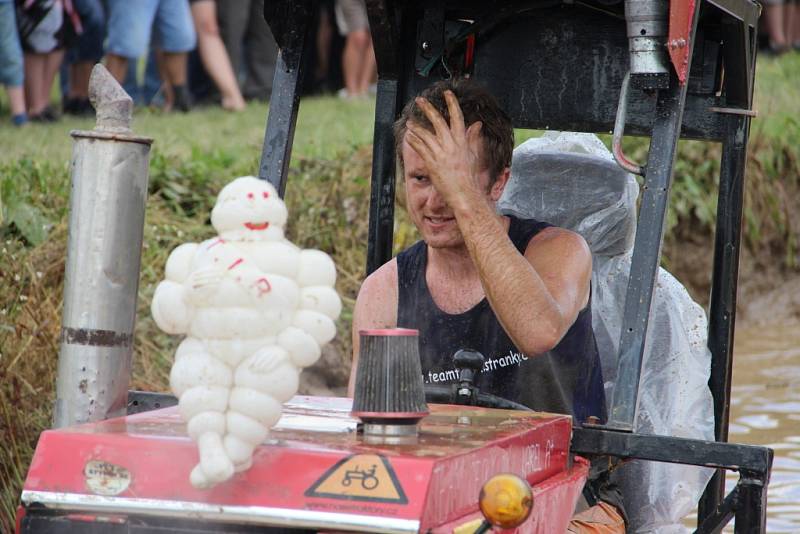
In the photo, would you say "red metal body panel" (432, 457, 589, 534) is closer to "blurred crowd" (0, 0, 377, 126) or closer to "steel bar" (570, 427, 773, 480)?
"steel bar" (570, 427, 773, 480)

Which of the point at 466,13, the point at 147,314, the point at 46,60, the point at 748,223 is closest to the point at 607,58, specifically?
the point at 466,13

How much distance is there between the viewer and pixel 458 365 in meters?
2.78

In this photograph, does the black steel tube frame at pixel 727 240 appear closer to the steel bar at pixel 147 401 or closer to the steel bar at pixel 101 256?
the steel bar at pixel 147 401

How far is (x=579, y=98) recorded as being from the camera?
12.1 feet

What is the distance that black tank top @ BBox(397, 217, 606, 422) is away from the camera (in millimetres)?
3281

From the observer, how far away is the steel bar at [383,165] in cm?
368

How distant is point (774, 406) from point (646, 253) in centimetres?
386

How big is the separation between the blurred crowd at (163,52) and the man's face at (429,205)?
4644 mm

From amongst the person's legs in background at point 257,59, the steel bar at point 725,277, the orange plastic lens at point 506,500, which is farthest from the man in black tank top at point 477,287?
the person's legs in background at point 257,59

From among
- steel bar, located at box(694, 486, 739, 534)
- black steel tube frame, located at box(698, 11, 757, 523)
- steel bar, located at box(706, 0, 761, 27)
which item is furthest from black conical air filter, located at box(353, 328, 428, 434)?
black steel tube frame, located at box(698, 11, 757, 523)

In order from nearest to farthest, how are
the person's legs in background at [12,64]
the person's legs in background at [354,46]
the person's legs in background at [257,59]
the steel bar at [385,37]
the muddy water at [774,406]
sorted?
the steel bar at [385,37]
the muddy water at [774,406]
the person's legs in background at [12,64]
the person's legs in background at [354,46]
the person's legs in background at [257,59]

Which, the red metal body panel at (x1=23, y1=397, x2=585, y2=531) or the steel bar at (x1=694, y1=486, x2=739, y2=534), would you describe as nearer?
the red metal body panel at (x1=23, y1=397, x2=585, y2=531)

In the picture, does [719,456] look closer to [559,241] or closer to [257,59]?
[559,241]

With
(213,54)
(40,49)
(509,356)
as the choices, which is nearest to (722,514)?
(509,356)
